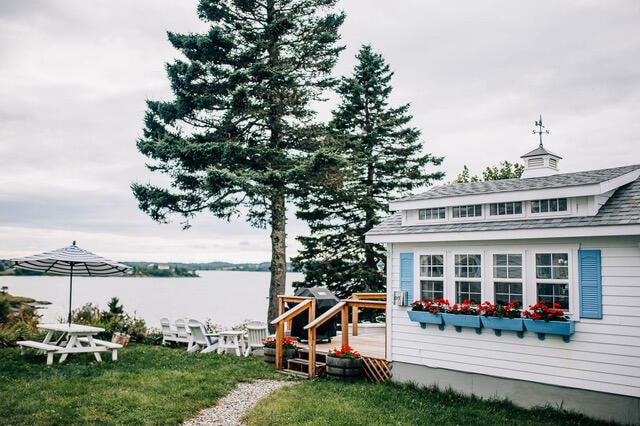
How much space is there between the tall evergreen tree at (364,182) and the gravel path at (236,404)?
37.9 feet

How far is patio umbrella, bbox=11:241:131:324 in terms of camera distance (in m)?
11.5

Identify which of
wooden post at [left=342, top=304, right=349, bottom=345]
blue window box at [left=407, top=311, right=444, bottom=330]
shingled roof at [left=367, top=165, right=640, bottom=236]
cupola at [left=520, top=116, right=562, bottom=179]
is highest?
cupola at [left=520, top=116, right=562, bottom=179]

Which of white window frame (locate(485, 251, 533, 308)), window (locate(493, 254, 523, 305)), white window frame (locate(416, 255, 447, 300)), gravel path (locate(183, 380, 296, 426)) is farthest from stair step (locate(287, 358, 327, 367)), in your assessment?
window (locate(493, 254, 523, 305))

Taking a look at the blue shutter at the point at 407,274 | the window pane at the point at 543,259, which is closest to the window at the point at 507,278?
the window pane at the point at 543,259

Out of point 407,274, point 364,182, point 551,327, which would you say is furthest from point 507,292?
point 364,182

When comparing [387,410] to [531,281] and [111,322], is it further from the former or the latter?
[111,322]

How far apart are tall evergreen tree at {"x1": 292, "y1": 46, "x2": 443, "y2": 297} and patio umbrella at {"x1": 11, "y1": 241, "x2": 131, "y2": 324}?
9.82m

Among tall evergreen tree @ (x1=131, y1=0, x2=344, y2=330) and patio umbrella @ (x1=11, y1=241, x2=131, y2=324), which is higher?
tall evergreen tree @ (x1=131, y1=0, x2=344, y2=330)

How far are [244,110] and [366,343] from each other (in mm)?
8902

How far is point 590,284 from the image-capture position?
7.93m

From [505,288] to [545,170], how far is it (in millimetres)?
4184

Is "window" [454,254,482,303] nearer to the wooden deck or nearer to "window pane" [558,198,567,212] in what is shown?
"window pane" [558,198,567,212]

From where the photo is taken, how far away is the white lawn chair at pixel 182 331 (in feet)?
48.5

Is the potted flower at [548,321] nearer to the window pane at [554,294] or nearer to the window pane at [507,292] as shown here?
the window pane at [554,294]
